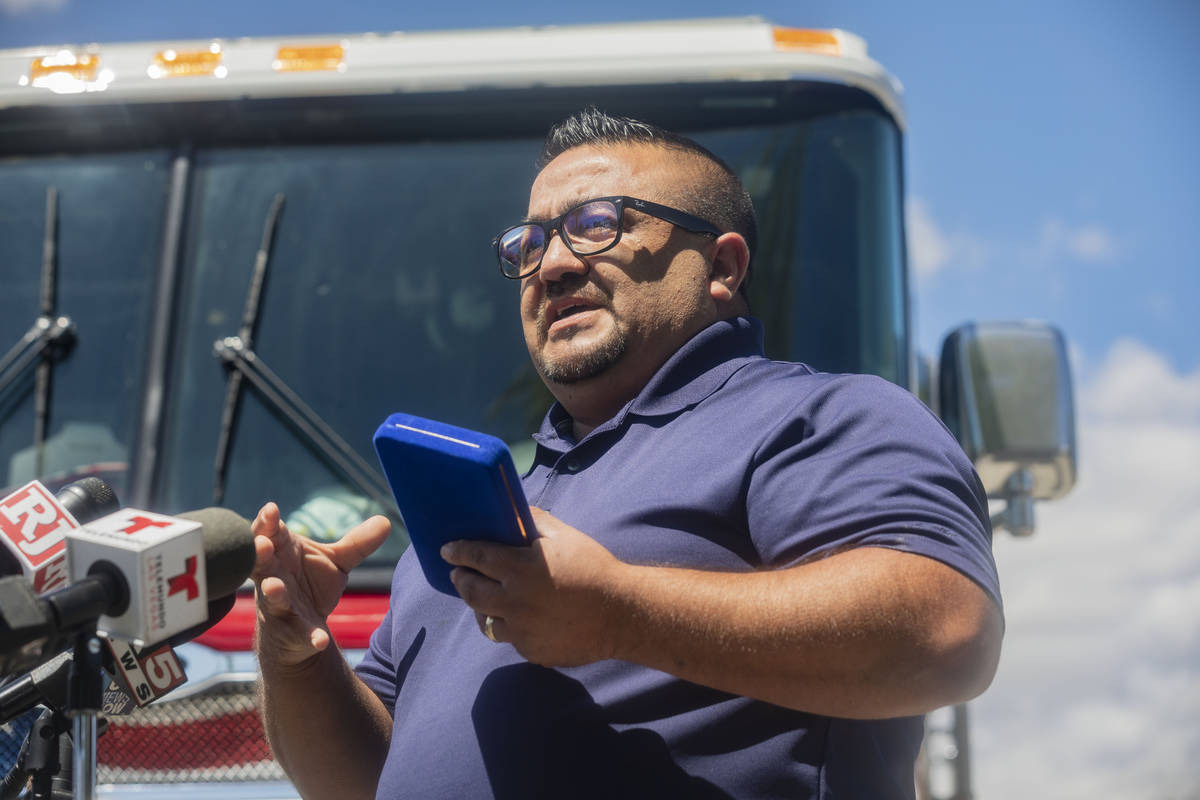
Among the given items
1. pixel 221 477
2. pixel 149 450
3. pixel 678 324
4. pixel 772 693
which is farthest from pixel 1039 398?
pixel 149 450

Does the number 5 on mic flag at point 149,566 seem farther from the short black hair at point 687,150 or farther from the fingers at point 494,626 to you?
the short black hair at point 687,150

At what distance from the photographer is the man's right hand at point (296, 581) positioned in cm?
207

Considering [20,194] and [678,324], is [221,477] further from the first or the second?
[678,324]

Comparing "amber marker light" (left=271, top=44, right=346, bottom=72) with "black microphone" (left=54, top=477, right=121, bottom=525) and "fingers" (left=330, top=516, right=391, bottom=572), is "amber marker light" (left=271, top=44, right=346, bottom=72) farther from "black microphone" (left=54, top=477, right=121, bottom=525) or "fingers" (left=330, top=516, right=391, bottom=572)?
"black microphone" (left=54, top=477, right=121, bottom=525)

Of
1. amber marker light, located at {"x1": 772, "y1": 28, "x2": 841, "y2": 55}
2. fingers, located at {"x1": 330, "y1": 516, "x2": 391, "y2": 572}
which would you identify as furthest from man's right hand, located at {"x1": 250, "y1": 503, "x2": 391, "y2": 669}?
amber marker light, located at {"x1": 772, "y1": 28, "x2": 841, "y2": 55}

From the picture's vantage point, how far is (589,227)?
7.72ft

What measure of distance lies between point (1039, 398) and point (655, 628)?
182 cm

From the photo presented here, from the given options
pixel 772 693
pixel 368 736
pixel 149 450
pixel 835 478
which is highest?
pixel 835 478

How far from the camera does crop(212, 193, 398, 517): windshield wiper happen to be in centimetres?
302

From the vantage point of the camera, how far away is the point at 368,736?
2.27 m

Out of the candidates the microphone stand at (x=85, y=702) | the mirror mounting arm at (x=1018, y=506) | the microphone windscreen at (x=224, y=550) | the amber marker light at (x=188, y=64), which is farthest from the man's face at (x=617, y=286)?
the amber marker light at (x=188, y=64)

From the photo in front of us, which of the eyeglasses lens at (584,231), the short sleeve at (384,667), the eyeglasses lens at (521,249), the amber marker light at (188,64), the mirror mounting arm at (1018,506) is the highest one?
the amber marker light at (188,64)

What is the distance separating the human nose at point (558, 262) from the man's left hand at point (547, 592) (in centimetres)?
85

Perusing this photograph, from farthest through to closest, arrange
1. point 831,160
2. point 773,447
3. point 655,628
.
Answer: point 831,160 < point 773,447 < point 655,628
